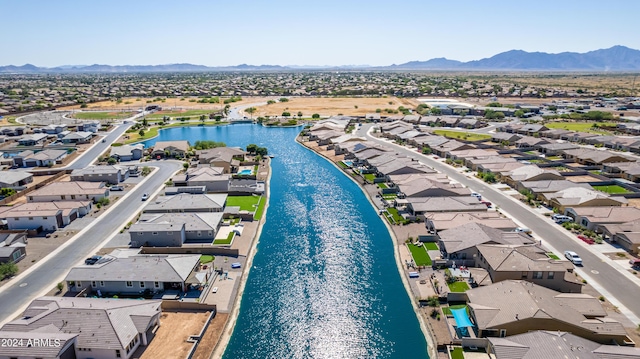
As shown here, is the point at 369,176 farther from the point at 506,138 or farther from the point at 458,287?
the point at 506,138

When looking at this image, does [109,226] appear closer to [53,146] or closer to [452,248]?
[452,248]

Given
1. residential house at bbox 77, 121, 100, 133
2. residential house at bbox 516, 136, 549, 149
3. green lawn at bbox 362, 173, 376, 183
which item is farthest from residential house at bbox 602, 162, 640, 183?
residential house at bbox 77, 121, 100, 133

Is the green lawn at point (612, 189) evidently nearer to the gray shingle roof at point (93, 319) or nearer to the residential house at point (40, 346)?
the gray shingle roof at point (93, 319)

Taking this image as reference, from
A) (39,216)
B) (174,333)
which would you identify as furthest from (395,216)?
(39,216)

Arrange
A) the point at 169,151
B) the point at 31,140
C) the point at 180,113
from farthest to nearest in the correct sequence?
the point at 180,113, the point at 31,140, the point at 169,151

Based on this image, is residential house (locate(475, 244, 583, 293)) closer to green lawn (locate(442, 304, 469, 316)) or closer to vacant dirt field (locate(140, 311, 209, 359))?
green lawn (locate(442, 304, 469, 316))

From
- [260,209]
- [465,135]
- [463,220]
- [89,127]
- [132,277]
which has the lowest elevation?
[260,209]
